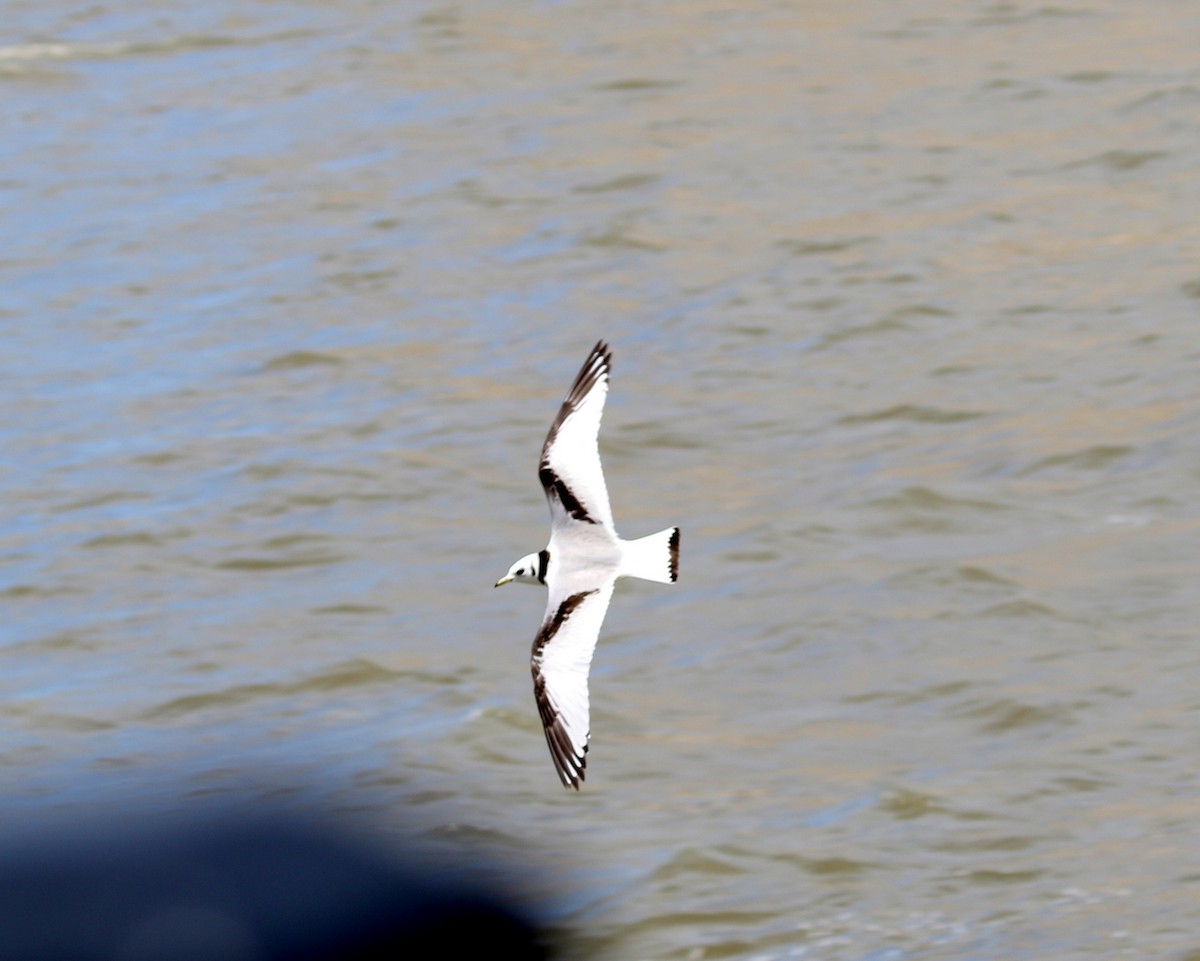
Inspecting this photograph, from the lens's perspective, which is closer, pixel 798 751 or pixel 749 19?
pixel 798 751

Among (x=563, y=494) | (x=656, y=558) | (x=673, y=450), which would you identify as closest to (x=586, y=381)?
(x=563, y=494)

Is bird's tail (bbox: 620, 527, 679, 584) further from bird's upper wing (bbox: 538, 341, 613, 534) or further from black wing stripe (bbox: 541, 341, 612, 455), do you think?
black wing stripe (bbox: 541, 341, 612, 455)

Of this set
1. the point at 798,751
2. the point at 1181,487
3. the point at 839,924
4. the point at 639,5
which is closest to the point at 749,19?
the point at 639,5

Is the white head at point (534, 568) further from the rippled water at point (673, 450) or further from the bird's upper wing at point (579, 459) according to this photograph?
the rippled water at point (673, 450)

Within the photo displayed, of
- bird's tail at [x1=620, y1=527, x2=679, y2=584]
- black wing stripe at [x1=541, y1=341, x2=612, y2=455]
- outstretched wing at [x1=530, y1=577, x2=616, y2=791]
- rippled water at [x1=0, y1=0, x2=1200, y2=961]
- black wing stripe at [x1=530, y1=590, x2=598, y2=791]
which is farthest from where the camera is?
rippled water at [x1=0, y1=0, x2=1200, y2=961]

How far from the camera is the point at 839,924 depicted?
9055mm

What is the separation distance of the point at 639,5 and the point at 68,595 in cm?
1069

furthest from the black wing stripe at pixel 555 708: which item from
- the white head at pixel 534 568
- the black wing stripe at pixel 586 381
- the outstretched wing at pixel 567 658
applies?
the black wing stripe at pixel 586 381

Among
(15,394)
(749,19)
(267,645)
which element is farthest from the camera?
(749,19)

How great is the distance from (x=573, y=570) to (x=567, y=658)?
0.30 m

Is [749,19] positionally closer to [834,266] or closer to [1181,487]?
[834,266]

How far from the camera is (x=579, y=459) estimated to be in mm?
8055

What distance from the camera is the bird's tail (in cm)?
749

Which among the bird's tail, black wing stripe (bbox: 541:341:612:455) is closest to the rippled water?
the bird's tail
